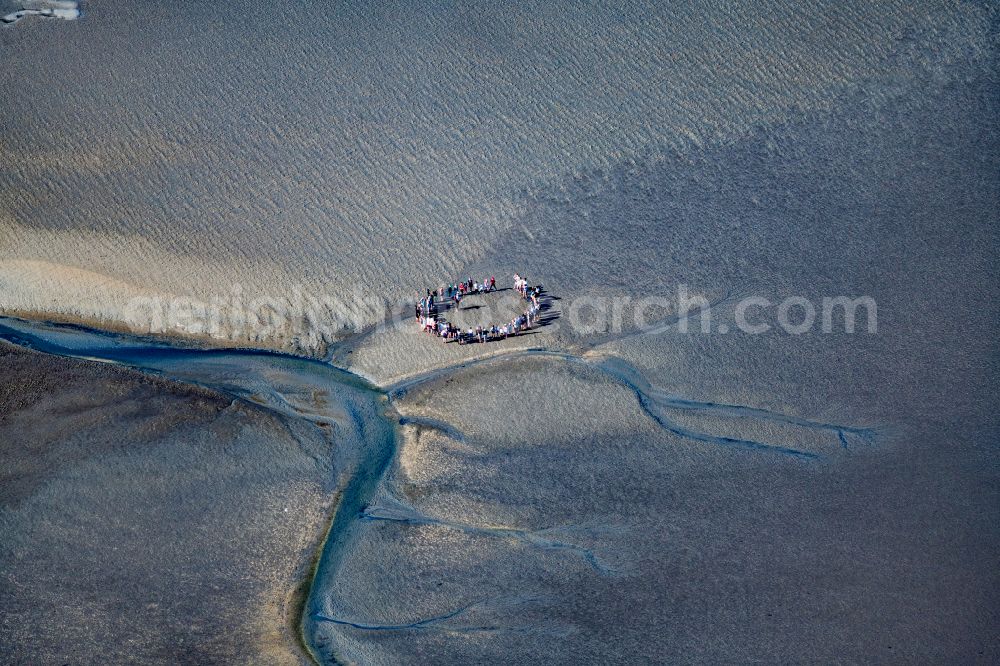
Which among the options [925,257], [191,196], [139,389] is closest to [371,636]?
[139,389]

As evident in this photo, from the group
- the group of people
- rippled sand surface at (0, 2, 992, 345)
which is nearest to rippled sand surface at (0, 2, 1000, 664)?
rippled sand surface at (0, 2, 992, 345)

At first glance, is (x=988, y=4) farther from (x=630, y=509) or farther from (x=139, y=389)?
(x=139, y=389)

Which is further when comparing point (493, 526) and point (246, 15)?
point (246, 15)

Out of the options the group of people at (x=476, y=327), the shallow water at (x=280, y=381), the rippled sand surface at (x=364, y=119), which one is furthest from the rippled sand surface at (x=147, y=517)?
the group of people at (x=476, y=327)

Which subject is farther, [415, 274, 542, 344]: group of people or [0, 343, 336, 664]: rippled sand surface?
[415, 274, 542, 344]: group of people

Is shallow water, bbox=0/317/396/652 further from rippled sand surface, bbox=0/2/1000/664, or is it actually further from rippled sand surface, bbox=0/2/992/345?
rippled sand surface, bbox=0/2/992/345

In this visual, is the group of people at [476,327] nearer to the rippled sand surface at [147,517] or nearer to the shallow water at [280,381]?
the shallow water at [280,381]
